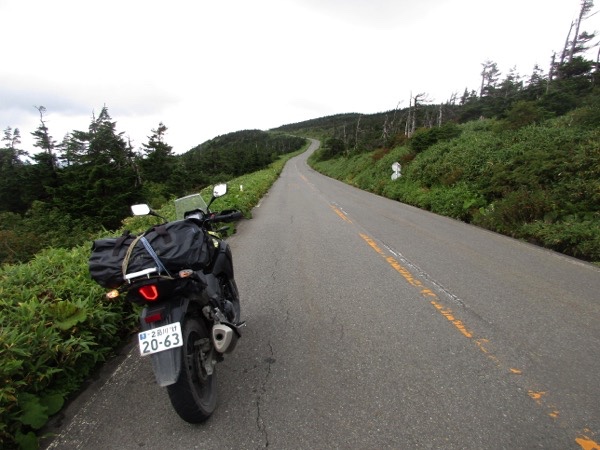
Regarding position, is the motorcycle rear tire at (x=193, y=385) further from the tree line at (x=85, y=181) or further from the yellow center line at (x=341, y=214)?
the tree line at (x=85, y=181)

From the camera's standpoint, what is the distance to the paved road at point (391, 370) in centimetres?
230

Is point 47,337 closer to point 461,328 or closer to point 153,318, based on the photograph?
point 153,318

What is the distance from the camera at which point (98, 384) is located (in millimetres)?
2951

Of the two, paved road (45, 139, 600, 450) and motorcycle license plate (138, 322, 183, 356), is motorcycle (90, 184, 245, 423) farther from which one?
paved road (45, 139, 600, 450)

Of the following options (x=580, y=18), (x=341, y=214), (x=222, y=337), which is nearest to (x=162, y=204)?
(x=341, y=214)

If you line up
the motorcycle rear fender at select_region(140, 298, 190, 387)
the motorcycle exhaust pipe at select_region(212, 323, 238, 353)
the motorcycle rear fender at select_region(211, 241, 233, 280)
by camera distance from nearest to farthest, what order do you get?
the motorcycle rear fender at select_region(140, 298, 190, 387), the motorcycle exhaust pipe at select_region(212, 323, 238, 353), the motorcycle rear fender at select_region(211, 241, 233, 280)

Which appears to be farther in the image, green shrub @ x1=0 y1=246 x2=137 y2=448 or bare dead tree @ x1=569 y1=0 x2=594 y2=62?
bare dead tree @ x1=569 y1=0 x2=594 y2=62

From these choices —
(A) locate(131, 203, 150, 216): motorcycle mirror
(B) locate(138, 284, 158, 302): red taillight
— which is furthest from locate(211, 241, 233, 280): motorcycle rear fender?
(B) locate(138, 284, 158, 302): red taillight

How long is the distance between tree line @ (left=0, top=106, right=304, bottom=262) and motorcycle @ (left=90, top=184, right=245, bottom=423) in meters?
17.1

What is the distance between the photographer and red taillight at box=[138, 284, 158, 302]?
2262 millimetres

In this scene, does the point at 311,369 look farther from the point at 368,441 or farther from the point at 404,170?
the point at 404,170

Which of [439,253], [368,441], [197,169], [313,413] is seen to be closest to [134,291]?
[313,413]

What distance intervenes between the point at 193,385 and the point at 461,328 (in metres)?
2.85

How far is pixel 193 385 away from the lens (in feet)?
7.64
